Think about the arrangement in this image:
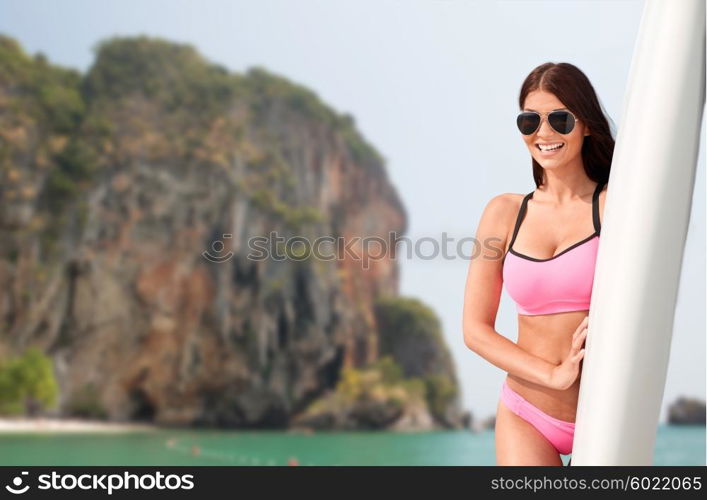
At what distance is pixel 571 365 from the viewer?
5.12 feet

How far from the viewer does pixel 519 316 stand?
171cm

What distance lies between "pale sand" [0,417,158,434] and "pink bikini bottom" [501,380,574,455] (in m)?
29.5

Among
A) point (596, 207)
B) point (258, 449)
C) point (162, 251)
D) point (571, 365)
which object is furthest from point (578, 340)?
point (162, 251)

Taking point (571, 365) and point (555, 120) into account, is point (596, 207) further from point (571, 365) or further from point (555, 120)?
point (571, 365)

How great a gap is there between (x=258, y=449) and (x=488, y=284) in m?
29.4

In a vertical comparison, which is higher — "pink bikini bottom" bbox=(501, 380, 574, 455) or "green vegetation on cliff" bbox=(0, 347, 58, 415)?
"pink bikini bottom" bbox=(501, 380, 574, 455)

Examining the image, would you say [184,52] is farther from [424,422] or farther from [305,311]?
[424,422]

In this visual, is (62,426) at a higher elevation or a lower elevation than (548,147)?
lower

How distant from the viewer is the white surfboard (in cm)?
144

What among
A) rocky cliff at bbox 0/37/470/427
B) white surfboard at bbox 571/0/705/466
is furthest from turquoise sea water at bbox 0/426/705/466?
white surfboard at bbox 571/0/705/466

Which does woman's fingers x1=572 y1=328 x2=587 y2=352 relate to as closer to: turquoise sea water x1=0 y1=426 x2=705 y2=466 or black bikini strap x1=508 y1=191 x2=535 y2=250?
black bikini strap x1=508 y1=191 x2=535 y2=250

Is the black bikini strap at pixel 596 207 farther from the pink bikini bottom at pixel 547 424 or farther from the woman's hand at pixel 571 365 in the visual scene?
the pink bikini bottom at pixel 547 424

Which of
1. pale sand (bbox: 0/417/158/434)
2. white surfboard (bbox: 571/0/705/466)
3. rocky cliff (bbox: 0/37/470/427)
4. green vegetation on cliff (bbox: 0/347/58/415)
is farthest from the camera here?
rocky cliff (bbox: 0/37/470/427)

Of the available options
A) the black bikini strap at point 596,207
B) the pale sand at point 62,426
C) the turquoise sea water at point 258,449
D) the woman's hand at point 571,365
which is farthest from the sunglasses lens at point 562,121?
the pale sand at point 62,426
